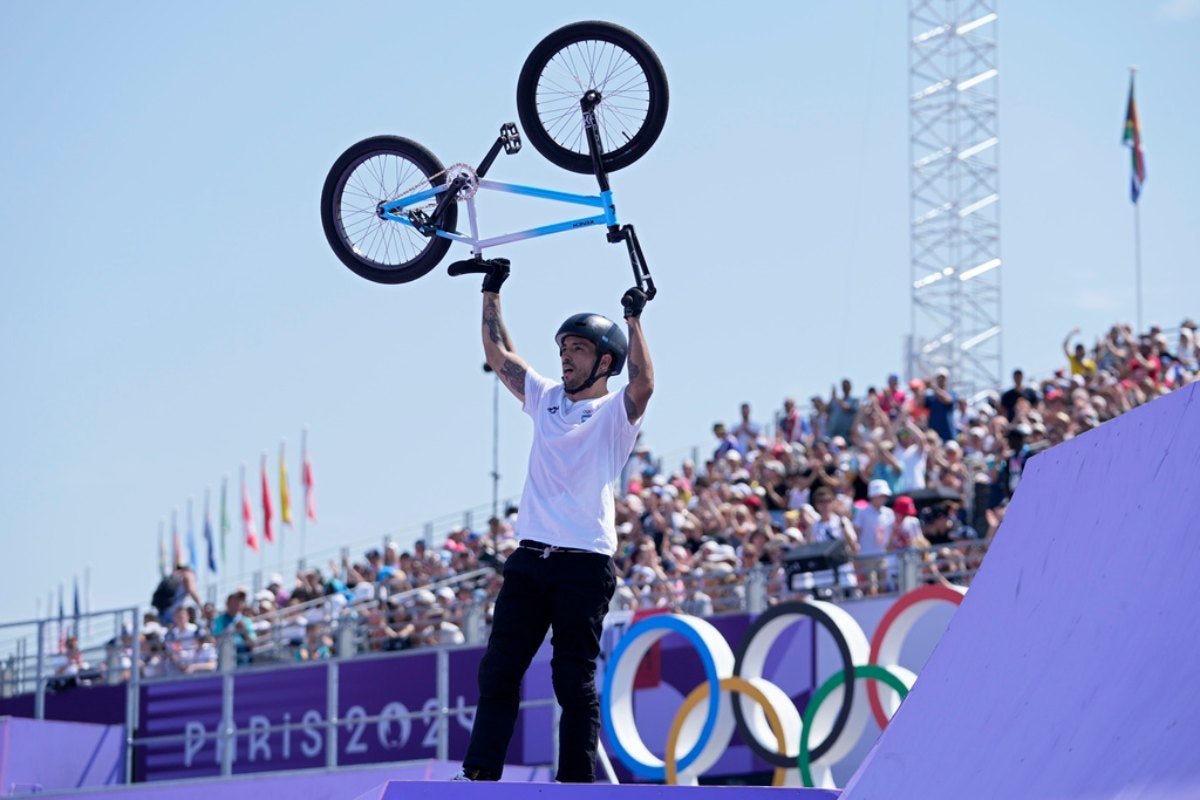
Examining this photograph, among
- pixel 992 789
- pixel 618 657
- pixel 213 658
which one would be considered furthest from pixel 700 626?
pixel 992 789

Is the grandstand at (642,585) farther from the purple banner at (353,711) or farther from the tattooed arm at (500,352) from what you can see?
the tattooed arm at (500,352)

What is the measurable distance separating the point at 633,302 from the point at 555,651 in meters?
1.38

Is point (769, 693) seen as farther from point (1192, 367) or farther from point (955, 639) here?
point (955, 639)

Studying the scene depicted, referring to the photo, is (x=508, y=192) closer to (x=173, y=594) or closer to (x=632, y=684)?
(x=632, y=684)

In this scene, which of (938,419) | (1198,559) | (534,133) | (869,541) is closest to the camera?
(1198,559)

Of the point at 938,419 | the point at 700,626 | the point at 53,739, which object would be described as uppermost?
the point at 938,419

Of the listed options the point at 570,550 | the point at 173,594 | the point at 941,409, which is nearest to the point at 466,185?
the point at 570,550

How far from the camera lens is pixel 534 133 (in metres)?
7.91

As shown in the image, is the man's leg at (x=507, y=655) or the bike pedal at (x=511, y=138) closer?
the man's leg at (x=507, y=655)

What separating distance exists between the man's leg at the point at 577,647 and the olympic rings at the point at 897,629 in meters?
6.78

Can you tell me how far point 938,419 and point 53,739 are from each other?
929 cm

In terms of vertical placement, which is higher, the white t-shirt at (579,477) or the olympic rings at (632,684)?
the white t-shirt at (579,477)

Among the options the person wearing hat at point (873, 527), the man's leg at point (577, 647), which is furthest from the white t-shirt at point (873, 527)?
the man's leg at point (577, 647)

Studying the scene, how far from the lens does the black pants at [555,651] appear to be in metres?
6.59
